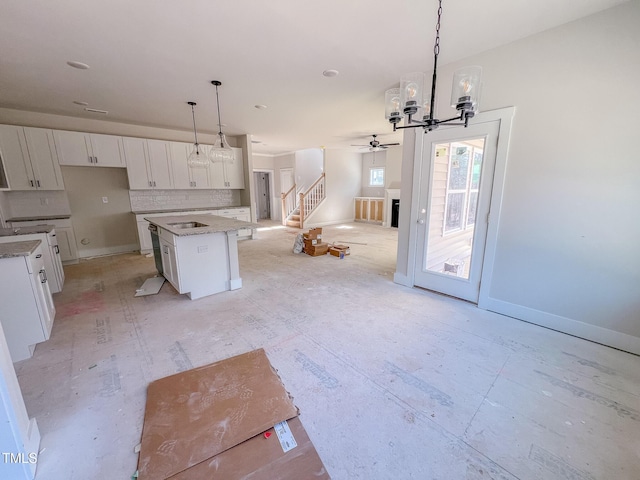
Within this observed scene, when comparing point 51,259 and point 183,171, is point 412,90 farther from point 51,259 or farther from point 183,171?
point 183,171

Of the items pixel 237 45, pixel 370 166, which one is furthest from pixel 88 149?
pixel 370 166

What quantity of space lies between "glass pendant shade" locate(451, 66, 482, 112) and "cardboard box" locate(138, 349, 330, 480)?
2.20 meters

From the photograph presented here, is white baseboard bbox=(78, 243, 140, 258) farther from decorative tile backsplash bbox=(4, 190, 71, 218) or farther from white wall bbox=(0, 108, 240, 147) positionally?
white wall bbox=(0, 108, 240, 147)

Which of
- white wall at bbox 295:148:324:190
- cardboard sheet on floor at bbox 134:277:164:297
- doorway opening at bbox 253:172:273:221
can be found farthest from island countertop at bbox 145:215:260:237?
doorway opening at bbox 253:172:273:221

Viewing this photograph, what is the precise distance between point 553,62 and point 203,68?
3.47 metres

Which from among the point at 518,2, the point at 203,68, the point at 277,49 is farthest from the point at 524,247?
the point at 203,68

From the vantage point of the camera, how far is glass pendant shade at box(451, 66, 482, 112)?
5.16 ft

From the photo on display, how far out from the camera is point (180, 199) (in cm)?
623

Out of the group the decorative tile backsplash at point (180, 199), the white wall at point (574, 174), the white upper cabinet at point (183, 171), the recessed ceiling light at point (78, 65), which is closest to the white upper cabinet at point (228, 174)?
the white upper cabinet at point (183, 171)

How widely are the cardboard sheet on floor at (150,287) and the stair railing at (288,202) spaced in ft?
19.3

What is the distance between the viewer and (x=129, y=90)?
3.51 meters

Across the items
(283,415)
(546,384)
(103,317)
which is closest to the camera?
(283,415)

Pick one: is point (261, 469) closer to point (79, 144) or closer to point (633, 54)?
point (633, 54)

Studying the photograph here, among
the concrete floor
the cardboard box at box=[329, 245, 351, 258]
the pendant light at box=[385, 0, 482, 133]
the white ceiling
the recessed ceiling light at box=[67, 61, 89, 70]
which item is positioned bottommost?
the concrete floor
